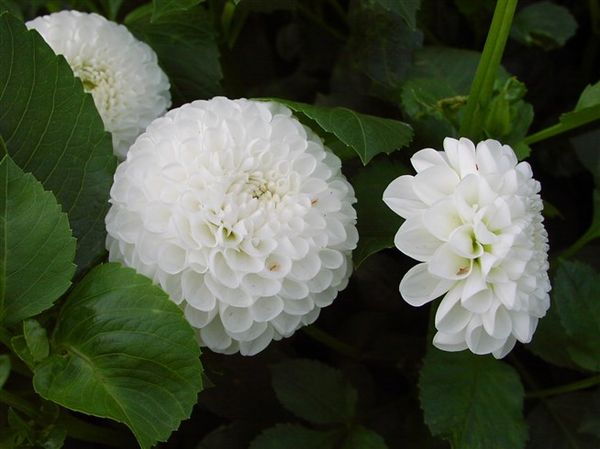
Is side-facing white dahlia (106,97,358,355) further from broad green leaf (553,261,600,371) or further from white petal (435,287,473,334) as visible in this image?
broad green leaf (553,261,600,371)

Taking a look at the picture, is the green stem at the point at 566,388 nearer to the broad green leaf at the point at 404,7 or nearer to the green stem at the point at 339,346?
the green stem at the point at 339,346

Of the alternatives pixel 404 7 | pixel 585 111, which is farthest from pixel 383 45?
pixel 585 111

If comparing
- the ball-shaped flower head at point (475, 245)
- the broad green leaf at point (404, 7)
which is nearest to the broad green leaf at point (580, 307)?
the ball-shaped flower head at point (475, 245)

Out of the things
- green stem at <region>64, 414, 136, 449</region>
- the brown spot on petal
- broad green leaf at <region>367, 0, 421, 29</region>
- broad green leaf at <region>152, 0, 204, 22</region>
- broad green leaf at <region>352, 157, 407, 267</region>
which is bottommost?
green stem at <region>64, 414, 136, 449</region>

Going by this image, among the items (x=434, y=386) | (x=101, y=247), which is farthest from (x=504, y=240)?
(x=101, y=247)

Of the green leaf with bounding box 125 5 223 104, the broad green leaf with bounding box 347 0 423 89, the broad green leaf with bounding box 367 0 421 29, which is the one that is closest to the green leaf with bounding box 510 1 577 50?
the broad green leaf with bounding box 347 0 423 89

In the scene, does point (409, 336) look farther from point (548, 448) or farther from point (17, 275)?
point (17, 275)
